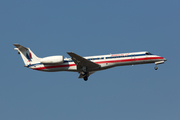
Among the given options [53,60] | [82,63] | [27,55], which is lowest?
[82,63]

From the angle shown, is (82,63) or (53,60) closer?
(82,63)

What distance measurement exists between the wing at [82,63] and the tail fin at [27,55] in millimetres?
5940

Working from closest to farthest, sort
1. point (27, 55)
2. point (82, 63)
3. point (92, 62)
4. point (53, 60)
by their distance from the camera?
1. point (92, 62)
2. point (82, 63)
3. point (53, 60)
4. point (27, 55)

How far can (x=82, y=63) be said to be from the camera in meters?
29.9

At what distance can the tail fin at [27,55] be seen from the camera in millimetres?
31938

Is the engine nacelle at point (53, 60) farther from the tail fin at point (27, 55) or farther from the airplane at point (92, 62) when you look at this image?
the tail fin at point (27, 55)

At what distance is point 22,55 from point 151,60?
59.5ft

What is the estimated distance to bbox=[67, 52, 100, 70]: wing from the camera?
94.8ft

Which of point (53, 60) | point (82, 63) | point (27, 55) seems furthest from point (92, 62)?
point (27, 55)

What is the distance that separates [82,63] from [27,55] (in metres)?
8.34

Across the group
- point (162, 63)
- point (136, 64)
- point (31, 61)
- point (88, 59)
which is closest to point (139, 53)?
point (136, 64)

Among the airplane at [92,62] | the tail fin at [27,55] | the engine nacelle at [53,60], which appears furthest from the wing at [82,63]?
the tail fin at [27,55]

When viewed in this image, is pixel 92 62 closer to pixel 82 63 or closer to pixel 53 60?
pixel 82 63

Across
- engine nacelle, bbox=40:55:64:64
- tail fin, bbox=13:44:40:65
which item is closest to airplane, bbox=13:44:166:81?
engine nacelle, bbox=40:55:64:64
